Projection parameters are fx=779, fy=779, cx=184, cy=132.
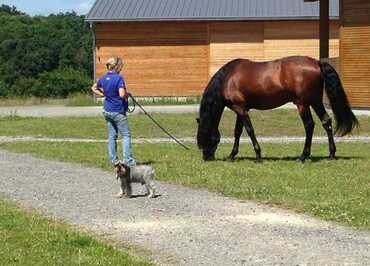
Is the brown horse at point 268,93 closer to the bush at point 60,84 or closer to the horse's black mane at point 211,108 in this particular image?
the horse's black mane at point 211,108

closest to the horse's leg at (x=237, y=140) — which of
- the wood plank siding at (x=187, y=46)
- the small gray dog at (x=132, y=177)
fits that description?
the small gray dog at (x=132, y=177)

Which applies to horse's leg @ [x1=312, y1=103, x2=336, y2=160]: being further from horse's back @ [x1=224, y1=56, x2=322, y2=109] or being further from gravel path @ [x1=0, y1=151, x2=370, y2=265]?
gravel path @ [x1=0, y1=151, x2=370, y2=265]

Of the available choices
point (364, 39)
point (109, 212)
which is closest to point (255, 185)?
point (109, 212)

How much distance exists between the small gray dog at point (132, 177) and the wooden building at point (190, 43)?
3190cm

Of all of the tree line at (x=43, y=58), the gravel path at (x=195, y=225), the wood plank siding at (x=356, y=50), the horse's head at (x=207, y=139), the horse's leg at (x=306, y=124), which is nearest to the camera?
the gravel path at (x=195, y=225)

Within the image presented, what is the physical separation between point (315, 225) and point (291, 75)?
6.61 metres

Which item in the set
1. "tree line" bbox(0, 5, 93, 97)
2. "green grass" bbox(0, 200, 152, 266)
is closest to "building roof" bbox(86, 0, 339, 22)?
"tree line" bbox(0, 5, 93, 97)

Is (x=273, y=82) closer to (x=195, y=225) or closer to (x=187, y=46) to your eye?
(x=195, y=225)

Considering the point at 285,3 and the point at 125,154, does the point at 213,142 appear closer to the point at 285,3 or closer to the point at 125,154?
the point at 125,154

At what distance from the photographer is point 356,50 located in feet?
97.5

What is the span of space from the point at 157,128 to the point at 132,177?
14021 mm

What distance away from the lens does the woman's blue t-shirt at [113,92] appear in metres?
12.9

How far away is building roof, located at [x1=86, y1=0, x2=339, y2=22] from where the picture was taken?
4212 centimetres

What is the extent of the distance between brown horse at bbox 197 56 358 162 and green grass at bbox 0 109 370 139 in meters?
7.89
